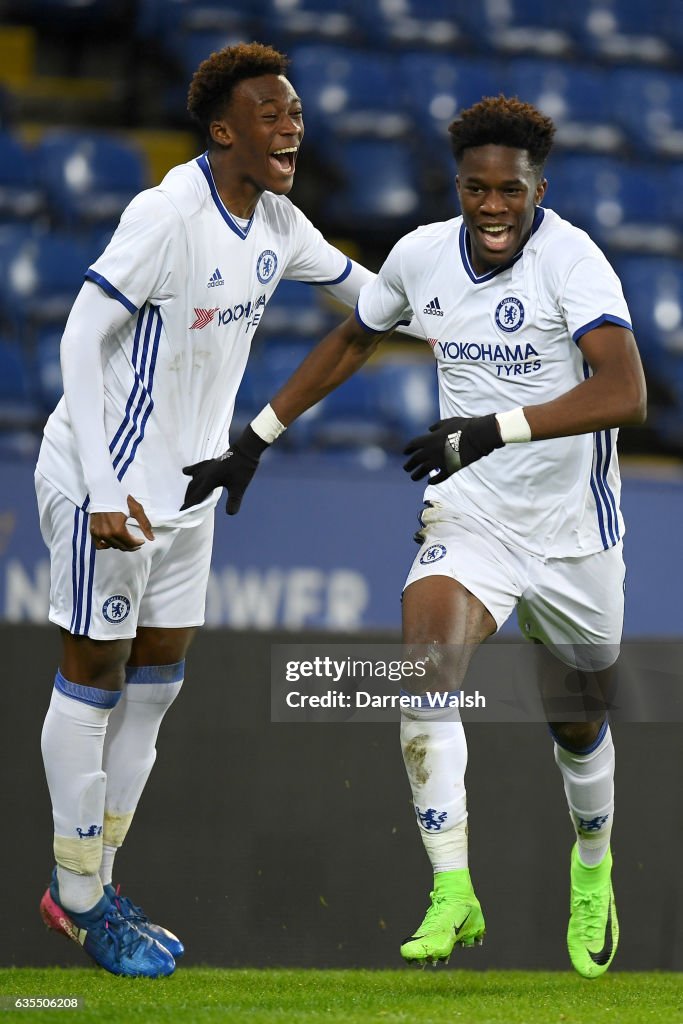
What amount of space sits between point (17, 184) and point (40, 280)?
0.97 meters

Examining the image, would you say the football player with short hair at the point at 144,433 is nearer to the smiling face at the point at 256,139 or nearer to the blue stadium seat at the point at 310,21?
the smiling face at the point at 256,139

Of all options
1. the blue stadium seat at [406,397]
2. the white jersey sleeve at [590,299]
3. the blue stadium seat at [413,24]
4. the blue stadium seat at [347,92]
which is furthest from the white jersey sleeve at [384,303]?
the blue stadium seat at [413,24]

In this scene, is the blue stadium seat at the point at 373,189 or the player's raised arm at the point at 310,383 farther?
the blue stadium seat at the point at 373,189

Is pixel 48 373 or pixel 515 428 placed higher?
pixel 515 428

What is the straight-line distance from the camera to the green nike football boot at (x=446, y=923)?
3365mm

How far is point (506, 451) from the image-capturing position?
12.8 feet

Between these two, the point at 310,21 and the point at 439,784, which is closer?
the point at 439,784

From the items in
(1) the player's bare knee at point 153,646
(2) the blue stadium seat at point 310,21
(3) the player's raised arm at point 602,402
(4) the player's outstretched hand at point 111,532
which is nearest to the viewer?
(3) the player's raised arm at point 602,402

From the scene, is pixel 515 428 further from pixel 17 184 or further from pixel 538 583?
pixel 17 184

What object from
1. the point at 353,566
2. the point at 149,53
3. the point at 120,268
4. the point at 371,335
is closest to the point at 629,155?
the point at 149,53

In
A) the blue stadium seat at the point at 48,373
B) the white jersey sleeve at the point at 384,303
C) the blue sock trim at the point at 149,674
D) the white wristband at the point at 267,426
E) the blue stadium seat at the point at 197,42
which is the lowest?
the blue sock trim at the point at 149,674

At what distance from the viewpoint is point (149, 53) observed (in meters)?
9.73

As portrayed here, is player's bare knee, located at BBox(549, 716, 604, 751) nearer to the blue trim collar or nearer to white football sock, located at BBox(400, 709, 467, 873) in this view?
white football sock, located at BBox(400, 709, 467, 873)

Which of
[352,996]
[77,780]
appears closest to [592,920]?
[352,996]
